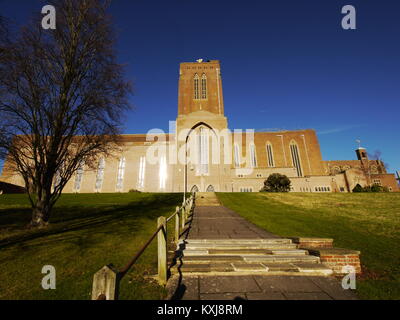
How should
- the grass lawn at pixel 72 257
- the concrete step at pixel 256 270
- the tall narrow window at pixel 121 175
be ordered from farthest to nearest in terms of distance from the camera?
the tall narrow window at pixel 121 175, the concrete step at pixel 256 270, the grass lawn at pixel 72 257

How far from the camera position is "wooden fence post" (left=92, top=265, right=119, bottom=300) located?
1543mm

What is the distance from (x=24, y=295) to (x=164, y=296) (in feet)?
9.08

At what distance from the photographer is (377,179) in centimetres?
4472

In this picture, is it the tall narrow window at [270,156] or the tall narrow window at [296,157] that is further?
the tall narrow window at [270,156]

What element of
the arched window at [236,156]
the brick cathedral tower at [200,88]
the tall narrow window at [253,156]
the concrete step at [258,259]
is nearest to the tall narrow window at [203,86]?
the brick cathedral tower at [200,88]

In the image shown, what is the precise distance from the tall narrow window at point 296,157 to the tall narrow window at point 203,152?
25025 mm

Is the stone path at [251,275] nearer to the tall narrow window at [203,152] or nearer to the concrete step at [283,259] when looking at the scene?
the concrete step at [283,259]

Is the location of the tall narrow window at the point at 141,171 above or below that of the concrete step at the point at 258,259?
above

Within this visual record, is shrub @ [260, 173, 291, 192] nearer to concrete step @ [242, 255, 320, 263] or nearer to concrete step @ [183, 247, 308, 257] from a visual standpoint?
concrete step @ [183, 247, 308, 257]

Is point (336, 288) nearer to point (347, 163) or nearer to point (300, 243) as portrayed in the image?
point (300, 243)

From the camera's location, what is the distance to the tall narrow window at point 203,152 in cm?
3525

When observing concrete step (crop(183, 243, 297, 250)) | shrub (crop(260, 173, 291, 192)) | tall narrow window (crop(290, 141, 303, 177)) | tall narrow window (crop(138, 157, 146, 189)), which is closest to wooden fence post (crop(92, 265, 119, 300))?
concrete step (crop(183, 243, 297, 250))

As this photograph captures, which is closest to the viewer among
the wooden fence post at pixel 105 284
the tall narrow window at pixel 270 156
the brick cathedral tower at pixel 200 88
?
the wooden fence post at pixel 105 284
